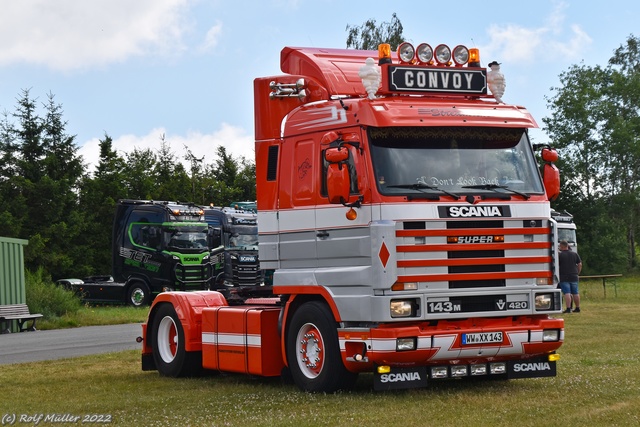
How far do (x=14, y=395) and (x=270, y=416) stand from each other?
410cm

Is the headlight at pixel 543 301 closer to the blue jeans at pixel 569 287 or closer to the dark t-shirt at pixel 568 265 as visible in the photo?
the dark t-shirt at pixel 568 265

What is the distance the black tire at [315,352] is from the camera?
12.0m

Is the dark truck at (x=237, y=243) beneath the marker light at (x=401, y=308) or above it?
above

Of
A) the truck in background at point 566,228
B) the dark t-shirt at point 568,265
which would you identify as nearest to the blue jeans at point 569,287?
the dark t-shirt at point 568,265

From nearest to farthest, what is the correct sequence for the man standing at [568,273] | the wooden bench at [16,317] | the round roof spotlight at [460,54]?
the round roof spotlight at [460,54]
the man standing at [568,273]
the wooden bench at [16,317]

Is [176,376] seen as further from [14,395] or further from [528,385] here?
[528,385]

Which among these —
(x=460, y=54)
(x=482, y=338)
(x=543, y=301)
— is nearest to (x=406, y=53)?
(x=460, y=54)

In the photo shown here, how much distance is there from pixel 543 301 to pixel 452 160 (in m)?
1.87

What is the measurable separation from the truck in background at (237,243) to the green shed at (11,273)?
1111cm

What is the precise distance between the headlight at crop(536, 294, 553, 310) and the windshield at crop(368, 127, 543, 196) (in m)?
1.16

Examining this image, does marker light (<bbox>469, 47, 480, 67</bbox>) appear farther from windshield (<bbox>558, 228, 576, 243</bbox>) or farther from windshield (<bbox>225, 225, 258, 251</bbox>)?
windshield (<bbox>558, 228, 576, 243</bbox>)

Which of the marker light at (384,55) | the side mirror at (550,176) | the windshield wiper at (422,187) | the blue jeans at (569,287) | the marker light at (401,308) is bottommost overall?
the marker light at (401,308)

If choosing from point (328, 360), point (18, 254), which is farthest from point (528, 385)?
point (18, 254)

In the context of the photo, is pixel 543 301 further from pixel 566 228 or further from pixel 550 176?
A: pixel 566 228
